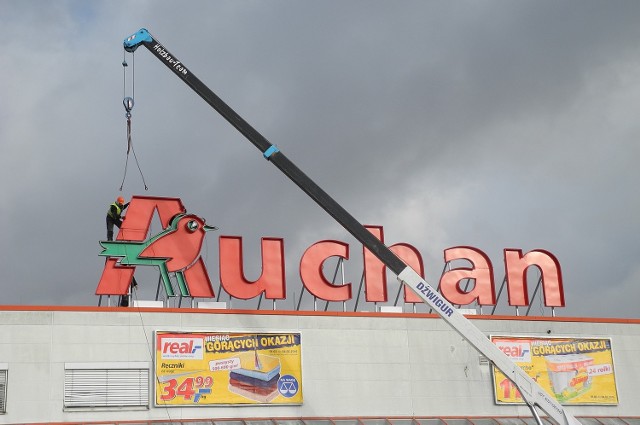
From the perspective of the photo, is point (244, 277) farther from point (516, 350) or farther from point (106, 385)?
point (516, 350)

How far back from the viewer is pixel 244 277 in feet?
177

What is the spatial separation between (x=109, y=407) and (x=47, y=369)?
345cm

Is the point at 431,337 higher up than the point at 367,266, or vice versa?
the point at 367,266

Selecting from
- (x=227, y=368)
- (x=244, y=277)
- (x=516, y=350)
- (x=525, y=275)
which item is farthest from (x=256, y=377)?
(x=525, y=275)

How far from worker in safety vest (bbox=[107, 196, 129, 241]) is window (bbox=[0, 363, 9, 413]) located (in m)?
9.49

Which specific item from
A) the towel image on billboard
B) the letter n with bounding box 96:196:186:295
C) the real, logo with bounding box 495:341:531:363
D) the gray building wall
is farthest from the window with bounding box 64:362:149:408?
the real, logo with bounding box 495:341:531:363

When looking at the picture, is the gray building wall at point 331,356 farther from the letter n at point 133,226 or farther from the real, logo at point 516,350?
the letter n at point 133,226

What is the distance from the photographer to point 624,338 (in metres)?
58.9

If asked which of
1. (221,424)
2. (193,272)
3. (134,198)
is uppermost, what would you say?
(134,198)

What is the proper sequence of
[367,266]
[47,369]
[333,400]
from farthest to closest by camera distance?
[367,266] → [333,400] → [47,369]

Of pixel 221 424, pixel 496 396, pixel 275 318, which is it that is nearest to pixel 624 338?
pixel 496 396

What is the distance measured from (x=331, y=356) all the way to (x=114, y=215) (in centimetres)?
1386

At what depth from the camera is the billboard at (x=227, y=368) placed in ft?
163

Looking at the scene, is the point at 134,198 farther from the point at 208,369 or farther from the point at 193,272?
the point at 208,369
